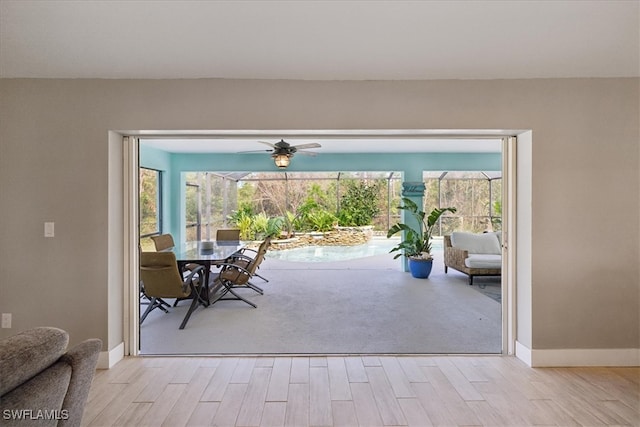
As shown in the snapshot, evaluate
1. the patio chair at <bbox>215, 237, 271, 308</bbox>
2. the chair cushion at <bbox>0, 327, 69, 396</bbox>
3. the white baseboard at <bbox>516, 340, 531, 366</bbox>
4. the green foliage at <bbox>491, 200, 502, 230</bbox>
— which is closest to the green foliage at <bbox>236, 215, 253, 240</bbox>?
the patio chair at <bbox>215, 237, 271, 308</bbox>

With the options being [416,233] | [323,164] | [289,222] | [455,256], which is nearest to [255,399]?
[455,256]

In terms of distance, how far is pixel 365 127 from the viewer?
108 inches

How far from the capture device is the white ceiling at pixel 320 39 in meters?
1.84

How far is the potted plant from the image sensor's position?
620cm

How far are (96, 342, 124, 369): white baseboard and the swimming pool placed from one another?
5.65 meters

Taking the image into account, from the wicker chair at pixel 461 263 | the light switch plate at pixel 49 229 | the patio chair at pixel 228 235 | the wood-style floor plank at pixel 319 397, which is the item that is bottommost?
the wood-style floor plank at pixel 319 397

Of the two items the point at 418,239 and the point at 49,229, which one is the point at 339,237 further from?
the point at 49,229

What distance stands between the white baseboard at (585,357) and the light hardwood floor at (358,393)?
66 millimetres

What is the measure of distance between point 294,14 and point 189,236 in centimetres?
651

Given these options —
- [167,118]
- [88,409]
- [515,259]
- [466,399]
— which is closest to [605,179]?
[515,259]

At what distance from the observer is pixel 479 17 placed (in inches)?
75.7

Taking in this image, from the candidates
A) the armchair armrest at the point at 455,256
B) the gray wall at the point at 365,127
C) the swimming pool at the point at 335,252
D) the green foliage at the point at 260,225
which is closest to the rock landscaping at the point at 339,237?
the swimming pool at the point at 335,252

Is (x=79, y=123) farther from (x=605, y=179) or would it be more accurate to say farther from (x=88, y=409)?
(x=605, y=179)
